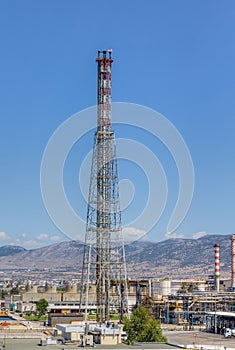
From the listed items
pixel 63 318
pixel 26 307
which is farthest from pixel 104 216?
pixel 26 307

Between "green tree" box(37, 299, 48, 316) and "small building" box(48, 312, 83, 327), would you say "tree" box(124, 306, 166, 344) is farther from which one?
"green tree" box(37, 299, 48, 316)

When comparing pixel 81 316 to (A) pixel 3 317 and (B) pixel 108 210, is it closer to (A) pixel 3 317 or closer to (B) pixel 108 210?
(B) pixel 108 210

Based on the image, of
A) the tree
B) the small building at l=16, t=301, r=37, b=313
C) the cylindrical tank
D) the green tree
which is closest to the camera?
the tree

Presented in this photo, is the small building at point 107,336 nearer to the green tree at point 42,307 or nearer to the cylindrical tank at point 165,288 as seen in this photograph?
the green tree at point 42,307

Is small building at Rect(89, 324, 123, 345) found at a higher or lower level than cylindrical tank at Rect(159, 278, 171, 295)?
lower

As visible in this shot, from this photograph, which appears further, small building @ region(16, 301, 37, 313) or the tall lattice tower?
small building @ region(16, 301, 37, 313)

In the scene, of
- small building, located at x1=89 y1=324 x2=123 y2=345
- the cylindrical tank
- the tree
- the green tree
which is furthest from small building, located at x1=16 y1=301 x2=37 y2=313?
small building, located at x1=89 y1=324 x2=123 y2=345

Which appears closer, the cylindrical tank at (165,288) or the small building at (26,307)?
the cylindrical tank at (165,288)

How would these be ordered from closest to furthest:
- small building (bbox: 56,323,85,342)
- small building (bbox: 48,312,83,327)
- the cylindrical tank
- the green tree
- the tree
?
small building (bbox: 56,323,85,342) < the tree < small building (bbox: 48,312,83,327) < the green tree < the cylindrical tank

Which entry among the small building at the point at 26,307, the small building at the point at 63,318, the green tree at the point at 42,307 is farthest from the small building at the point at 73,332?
the small building at the point at 26,307

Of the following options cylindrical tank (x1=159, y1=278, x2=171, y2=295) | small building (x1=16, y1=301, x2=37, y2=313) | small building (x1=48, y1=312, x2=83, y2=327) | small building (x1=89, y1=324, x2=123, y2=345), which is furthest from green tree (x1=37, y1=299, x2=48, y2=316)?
small building (x1=89, y1=324, x2=123, y2=345)

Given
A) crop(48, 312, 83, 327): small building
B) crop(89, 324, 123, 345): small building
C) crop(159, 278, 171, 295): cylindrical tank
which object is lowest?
crop(48, 312, 83, 327): small building

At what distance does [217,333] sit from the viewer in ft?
125

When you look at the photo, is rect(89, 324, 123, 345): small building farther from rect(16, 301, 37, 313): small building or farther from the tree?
rect(16, 301, 37, 313): small building
